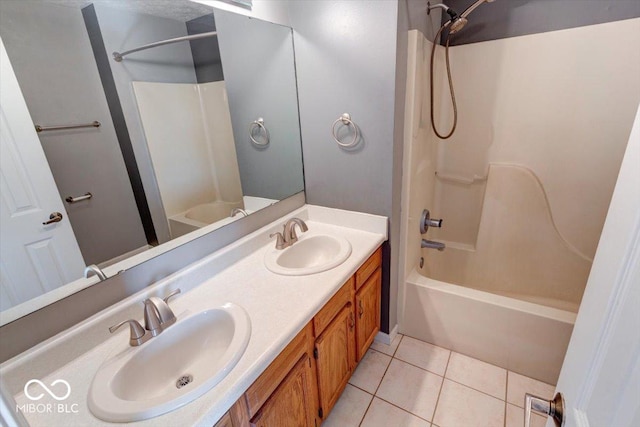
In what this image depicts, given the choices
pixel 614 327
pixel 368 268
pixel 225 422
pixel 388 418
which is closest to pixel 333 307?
pixel 368 268

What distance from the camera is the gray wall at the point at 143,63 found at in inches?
40.4

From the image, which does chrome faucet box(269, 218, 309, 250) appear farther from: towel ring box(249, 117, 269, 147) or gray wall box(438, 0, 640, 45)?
gray wall box(438, 0, 640, 45)

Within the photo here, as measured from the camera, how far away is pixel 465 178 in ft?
7.30

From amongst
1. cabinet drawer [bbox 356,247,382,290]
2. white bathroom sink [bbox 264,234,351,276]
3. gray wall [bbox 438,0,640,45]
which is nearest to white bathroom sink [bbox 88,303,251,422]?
white bathroom sink [bbox 264,234,351,276]

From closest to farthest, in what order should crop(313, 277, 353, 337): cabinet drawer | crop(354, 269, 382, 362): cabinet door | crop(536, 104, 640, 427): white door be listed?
crop(536, 104, 640, 427): white door, crop(313, 277, 353, 337): cabinet drawer, crop(354, 269, 382, 362): cabinet door

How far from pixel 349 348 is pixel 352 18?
159 centimetres

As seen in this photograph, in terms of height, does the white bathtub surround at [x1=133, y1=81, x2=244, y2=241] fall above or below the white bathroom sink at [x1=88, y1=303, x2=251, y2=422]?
above

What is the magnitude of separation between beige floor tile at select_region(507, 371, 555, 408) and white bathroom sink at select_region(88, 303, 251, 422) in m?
1.49

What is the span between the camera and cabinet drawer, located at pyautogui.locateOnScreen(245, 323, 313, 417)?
0.87 meters

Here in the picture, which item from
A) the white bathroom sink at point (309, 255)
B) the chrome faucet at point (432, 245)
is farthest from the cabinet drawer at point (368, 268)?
the chrome faucet at point (432, 245)

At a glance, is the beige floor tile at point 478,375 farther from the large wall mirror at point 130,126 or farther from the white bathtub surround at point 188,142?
the white bathtub surround at point 188,142

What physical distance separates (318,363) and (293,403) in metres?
0.18

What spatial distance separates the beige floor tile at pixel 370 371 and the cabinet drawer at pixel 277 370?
721 millimetres

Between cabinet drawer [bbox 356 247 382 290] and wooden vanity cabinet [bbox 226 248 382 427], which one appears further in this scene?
cabinet drawer [bbox 356 247 382 290]
